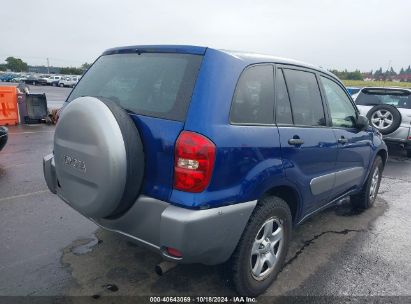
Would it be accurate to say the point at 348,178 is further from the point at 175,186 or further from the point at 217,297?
the point at 175,186

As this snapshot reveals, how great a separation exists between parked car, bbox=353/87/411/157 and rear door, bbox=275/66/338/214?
4296 mm

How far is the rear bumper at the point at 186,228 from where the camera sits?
209 cm

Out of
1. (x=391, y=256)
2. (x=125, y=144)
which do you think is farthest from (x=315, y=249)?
(x=125, y=144)

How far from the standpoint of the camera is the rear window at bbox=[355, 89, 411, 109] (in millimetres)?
8273

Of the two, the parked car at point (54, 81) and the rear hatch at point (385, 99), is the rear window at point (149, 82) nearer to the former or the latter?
the rear hatch at point (385, 99)

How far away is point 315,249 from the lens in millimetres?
3523

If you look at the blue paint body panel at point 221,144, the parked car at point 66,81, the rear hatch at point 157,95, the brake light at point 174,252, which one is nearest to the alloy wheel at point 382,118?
the blue paint body panel at point 221,144

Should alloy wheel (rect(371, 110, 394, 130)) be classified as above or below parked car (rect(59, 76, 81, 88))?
below

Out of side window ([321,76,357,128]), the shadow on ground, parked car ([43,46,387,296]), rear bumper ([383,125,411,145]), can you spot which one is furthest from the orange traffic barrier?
rear bumper ([383,125,411,145])

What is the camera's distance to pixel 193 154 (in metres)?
2.10

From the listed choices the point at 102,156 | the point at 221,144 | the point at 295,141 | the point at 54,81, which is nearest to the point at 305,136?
the point at 295,141

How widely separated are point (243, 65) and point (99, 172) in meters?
1.24

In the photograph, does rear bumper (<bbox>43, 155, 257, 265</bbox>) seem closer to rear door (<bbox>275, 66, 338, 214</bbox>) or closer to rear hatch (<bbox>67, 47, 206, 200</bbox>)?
rear hatch (<bbox>67, 47, 206, 200</bbox>)

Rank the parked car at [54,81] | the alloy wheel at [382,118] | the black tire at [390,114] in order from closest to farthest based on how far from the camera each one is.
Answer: the black tire at [390,114], the alloy wheel at [382,118], the parked car at [54,81]
